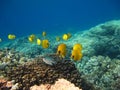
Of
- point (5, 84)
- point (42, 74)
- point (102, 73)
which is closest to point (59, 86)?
point (42, 74)

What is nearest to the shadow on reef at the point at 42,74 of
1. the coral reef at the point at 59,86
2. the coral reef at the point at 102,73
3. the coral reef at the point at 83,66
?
the coral reef at the point at 83,66

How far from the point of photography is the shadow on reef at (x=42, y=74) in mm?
6647

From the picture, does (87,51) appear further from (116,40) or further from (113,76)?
(113,76)

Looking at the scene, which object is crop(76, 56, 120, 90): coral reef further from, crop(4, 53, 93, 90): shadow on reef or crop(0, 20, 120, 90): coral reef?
crop(4, 53, 93, 90): shadow on reef

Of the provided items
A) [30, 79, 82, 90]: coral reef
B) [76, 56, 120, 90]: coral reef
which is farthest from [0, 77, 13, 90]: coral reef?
[76, 56, 120, 90]: coral reef

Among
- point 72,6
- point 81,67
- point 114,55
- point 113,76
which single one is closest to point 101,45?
point 114,55

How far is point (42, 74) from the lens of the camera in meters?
6.87

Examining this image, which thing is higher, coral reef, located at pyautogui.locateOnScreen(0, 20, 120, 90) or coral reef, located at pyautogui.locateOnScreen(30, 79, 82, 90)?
coral reef, located at pyautogui.locateOnScreen(0, 20, 120, 90)

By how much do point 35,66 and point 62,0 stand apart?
193821 mm

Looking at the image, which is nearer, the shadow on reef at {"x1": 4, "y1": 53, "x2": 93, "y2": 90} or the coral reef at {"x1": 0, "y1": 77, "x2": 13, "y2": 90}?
the coral reef at {"x1": 0, "y1": 77, "x2": 13, "y2": 90}

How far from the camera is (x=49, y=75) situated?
6887 millimetres

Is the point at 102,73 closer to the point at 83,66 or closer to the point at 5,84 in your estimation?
the point at 83,66

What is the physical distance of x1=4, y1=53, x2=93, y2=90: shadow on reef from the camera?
21.8 feet

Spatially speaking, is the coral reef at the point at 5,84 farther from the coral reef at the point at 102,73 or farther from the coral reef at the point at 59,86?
the coral reef at the point at 102,73
